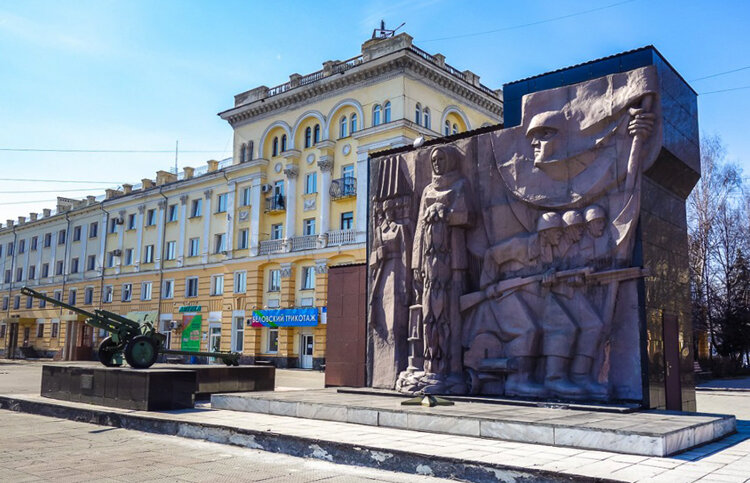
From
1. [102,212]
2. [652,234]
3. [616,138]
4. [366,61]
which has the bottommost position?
[652,234]

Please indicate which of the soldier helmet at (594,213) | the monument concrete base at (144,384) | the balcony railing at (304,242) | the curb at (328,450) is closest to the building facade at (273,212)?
the balcony railing at (304,242)

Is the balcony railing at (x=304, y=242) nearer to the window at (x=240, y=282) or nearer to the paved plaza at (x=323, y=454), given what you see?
the window at (x=240, y=282)

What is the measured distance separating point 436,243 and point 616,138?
3.65 meters

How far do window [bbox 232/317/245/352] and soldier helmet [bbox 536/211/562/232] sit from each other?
26285mm

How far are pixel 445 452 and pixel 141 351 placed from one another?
28.7 ft

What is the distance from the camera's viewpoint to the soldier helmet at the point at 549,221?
35.8ft

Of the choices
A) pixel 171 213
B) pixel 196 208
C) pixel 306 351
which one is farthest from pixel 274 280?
pixel 171 213

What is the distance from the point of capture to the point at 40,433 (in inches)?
426

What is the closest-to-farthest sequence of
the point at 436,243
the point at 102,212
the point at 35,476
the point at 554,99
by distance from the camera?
1. the point at 35,476
2. the point at 554,99
3. the point at 436,243
4. the point at 102,212

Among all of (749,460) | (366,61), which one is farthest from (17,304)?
(749,460)

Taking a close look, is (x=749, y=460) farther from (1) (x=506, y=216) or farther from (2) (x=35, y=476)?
(2) (x=35, y=476)

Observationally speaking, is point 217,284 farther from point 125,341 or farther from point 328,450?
point 328,450

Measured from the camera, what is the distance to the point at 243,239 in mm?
36375

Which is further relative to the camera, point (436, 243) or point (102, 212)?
point (102, 212)
